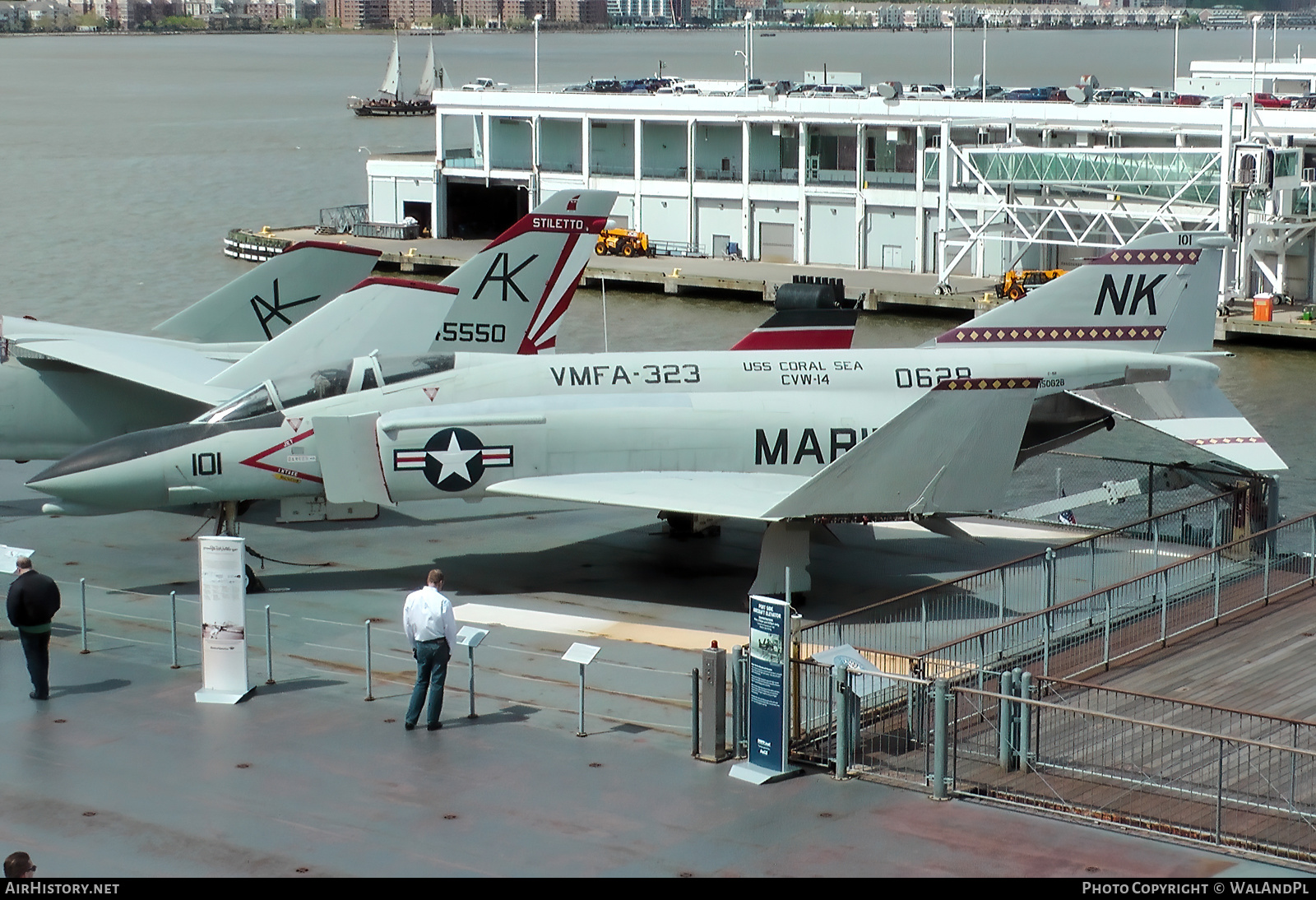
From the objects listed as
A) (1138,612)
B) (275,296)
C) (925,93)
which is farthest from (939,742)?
(925,93)

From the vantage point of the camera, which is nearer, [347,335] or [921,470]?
[921,470]

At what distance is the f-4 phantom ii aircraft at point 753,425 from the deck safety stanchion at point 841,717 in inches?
199

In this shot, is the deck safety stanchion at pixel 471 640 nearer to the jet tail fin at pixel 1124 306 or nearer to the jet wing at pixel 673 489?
the jet wing at pixel 673 489

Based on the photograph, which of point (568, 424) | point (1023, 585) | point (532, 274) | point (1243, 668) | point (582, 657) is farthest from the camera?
point (532, 274)

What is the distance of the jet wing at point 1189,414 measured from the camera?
21.5 m

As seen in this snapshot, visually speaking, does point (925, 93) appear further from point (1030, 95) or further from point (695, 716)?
point (695, 716)

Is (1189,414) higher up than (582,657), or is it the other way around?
(1189,414)

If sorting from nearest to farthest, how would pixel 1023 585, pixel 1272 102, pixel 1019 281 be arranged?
1. pixel 1023 585
2. pixel 1019 281
3. pixel 1272 102

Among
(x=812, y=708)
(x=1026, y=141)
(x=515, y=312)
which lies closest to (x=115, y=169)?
(x=1026, y=141)

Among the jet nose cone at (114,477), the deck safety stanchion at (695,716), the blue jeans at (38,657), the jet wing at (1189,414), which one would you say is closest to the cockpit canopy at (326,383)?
the jet nose cone at (114,477)

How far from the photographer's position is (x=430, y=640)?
14.8 m

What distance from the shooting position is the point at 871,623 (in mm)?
16578

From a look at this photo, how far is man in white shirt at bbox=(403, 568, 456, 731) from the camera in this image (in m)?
14.7

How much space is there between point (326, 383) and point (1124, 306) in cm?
1080
